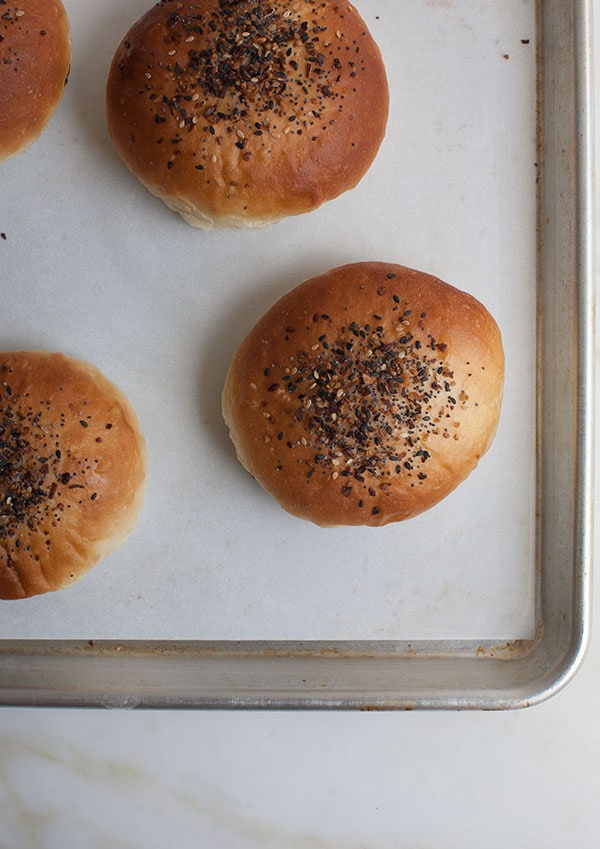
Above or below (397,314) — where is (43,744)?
below

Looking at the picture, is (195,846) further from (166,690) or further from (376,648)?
(376,648)

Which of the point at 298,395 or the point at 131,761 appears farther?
the point at 131,761

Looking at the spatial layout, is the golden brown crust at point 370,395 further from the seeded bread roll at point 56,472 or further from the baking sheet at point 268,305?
the seeded bread roll at point 56,472

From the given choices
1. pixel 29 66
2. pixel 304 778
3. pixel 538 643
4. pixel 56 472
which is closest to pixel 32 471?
pixel 56 472

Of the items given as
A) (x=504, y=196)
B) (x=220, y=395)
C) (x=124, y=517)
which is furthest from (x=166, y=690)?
(x=504, y=196)

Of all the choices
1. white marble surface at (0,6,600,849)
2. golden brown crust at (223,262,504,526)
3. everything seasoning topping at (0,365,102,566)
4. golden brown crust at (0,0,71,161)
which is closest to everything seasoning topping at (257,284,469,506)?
golden brown crust at (223,262,504,526)

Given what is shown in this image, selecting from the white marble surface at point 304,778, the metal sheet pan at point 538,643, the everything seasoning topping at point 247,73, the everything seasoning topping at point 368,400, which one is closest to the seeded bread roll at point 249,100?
the everything seasoning topping at point 247,73

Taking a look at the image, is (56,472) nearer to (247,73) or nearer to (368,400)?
(368,400)

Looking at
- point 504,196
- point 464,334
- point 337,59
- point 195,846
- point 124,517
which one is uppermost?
point 337,59
